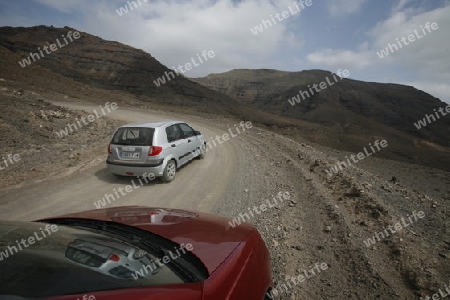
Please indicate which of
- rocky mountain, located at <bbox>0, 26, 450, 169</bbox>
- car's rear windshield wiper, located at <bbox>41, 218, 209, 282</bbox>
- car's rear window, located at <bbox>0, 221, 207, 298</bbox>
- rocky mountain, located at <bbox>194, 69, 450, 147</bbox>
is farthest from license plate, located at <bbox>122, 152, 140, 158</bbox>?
rocky mountain, located at <bbox>194, 69, 450, 147</bbox>

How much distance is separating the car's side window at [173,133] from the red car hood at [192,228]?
4701mm

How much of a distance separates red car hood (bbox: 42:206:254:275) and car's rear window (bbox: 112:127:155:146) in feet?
13.8

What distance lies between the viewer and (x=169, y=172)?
756 centimetres

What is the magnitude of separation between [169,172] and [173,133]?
4.03 ft

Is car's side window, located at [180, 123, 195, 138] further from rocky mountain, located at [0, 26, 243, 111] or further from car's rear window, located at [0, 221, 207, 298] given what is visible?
rocky mountain, located at [0, 26, 243, 111]

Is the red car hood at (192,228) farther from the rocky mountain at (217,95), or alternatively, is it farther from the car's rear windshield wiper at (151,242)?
the rocky mountain at (217,95)

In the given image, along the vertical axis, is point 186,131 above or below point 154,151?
above

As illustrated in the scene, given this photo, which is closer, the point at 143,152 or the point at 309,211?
the point at 309,211

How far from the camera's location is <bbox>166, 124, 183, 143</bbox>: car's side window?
7727 mm

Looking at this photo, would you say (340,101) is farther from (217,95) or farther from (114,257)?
(114,257)

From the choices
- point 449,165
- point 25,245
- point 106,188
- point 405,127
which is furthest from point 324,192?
point 405,127

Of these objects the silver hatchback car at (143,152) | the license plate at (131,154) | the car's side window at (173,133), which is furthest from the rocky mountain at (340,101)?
the license plate at (131,154)

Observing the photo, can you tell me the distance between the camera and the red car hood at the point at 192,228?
7.05 feet

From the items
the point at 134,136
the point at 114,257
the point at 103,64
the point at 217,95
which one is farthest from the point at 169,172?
the point at 103,64
